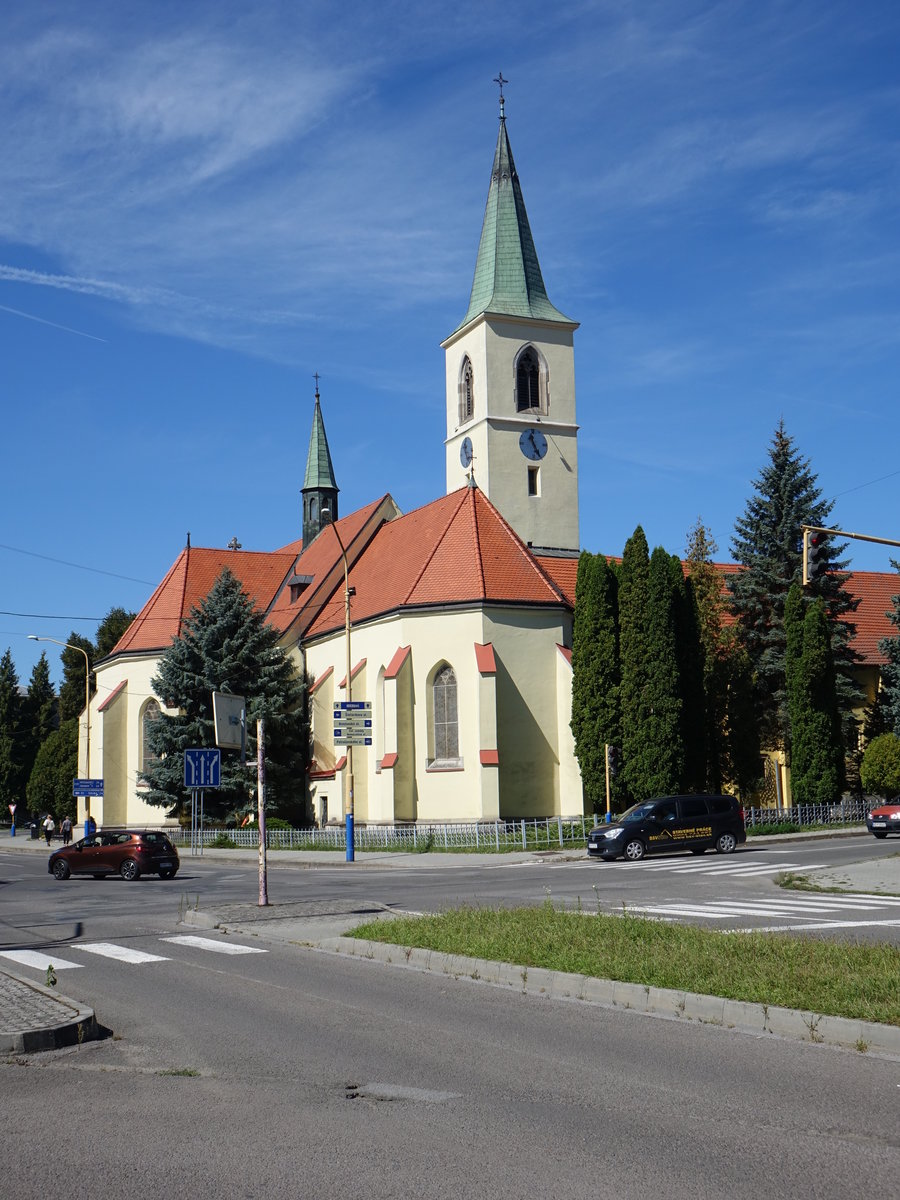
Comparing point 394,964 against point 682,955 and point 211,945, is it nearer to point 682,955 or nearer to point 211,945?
point 211,945

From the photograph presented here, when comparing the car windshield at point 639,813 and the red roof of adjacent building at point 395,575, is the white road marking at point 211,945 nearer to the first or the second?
the car windshield at point 639,813

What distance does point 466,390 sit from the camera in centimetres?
5400

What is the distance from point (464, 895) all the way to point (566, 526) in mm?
32390

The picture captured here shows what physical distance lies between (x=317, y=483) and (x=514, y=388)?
1642cm

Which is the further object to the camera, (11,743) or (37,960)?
(11,743)

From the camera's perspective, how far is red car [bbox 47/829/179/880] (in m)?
27.4

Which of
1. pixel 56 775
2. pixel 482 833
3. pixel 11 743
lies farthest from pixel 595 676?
pixel 11 743

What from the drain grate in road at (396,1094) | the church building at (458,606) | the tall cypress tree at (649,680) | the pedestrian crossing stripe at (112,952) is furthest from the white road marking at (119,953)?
the tall cypress tree at (649,680)

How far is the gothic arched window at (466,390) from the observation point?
2098 inches

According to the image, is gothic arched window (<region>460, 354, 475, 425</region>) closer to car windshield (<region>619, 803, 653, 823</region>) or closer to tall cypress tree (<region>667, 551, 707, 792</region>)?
tall cypress tree (<region>667, 551, 707, 792</region>)

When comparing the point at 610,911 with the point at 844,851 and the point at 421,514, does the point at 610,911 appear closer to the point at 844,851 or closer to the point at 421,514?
the point at 844,851

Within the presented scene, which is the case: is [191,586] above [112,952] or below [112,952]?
above

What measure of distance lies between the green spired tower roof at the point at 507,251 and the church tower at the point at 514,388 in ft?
0.15

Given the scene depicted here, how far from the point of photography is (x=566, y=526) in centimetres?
5138
